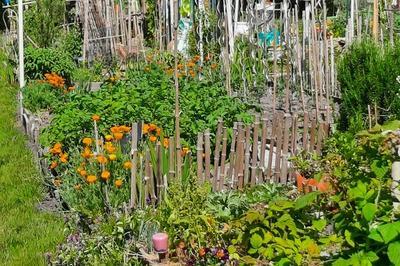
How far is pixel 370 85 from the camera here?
20.7 ft

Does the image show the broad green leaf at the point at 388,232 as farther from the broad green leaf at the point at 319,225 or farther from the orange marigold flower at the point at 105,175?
the orange marigold flower at the point at 105,175

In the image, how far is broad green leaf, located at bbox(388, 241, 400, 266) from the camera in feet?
8.21

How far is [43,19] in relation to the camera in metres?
11.2

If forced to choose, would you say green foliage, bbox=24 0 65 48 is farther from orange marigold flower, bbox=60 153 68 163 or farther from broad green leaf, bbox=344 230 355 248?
broad green leaf, bbox=344 230 355 248

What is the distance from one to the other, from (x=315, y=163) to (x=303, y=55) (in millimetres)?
2673

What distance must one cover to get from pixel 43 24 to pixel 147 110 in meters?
6.03

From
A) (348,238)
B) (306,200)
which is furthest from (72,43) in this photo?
(348,238)

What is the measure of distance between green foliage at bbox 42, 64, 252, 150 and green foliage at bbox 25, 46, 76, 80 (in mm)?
3061

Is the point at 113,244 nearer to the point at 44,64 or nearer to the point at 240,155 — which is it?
the point at 240,155

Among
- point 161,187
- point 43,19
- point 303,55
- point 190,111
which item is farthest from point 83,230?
point 43,19

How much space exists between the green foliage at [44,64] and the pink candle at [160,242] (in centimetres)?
615

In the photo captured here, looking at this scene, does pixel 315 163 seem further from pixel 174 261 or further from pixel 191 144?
pixel 174 261

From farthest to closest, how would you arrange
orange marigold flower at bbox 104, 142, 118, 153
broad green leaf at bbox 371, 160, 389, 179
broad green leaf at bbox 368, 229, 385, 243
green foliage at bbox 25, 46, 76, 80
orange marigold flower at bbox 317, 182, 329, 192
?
green foliage at bbox 25, 46, 76, 80 < orange marigold flower at bbox 104, 142, 118, 153 < orange marigold flower at bbox 317, 182, 329, 192 < broad green leaf at bbox 371, 160, 389, 179 < broad green leaf at bbox 368, 229, 385, 243

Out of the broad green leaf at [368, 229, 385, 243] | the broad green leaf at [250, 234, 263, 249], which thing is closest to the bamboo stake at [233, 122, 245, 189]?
the broad green leaf at [250, 234, 263, 249]
